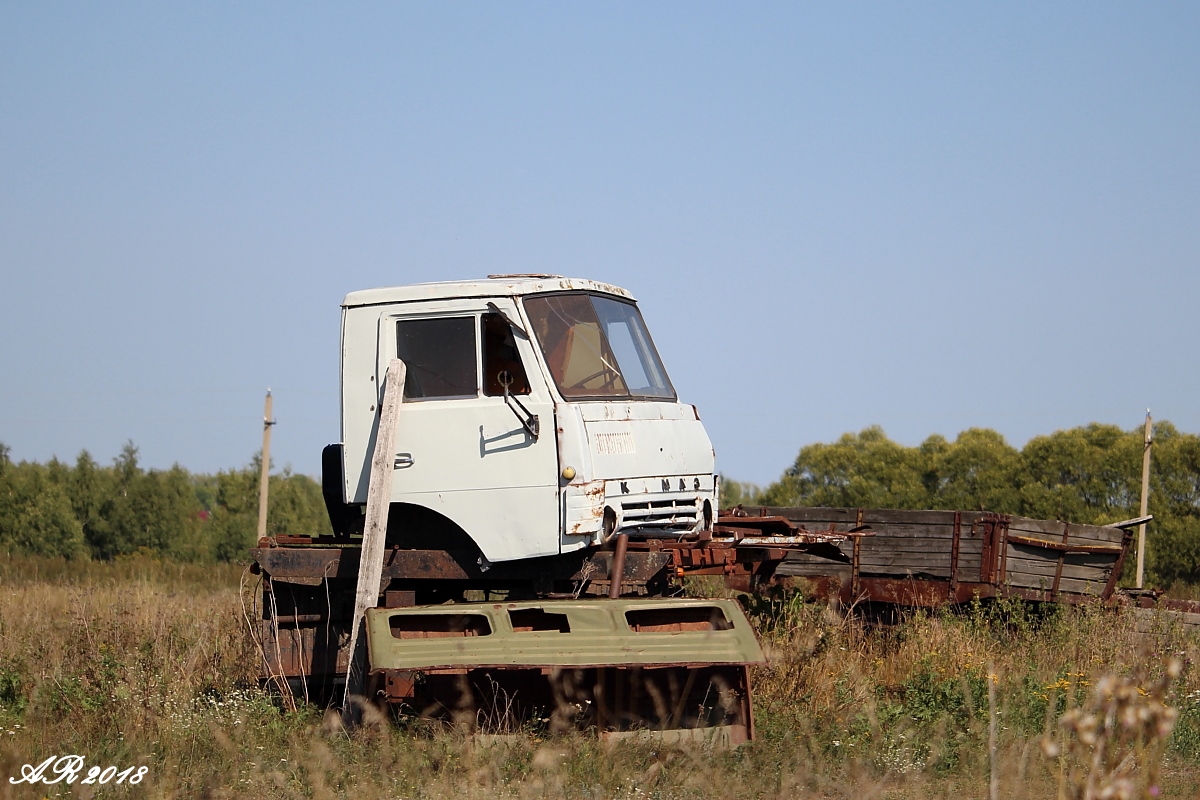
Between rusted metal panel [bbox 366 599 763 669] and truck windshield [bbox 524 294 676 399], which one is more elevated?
truck windshield [bbox 524 294 676 399]

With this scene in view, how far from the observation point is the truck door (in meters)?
7.76

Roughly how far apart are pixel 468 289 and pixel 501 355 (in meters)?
0.51

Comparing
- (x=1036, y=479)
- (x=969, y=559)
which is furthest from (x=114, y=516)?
(x=969, y=559)

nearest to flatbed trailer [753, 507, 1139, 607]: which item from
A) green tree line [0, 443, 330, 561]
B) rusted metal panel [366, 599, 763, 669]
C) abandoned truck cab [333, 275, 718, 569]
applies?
abandoned truck cab [333, 275, 718, 569]

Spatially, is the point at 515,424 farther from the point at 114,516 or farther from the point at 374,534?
the point at 114,516

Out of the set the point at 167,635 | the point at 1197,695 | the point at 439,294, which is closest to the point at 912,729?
the point at 1197,695

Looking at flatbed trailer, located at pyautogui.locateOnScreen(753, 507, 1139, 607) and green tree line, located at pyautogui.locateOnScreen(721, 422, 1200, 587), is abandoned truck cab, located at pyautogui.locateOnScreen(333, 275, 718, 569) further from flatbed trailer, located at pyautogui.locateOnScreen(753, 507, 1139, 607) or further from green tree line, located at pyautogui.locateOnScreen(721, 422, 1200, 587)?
green tree line, located at pyautogui.locateOnScreen(721, 422, 1200, 587)

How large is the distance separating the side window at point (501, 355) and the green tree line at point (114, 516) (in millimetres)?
27276

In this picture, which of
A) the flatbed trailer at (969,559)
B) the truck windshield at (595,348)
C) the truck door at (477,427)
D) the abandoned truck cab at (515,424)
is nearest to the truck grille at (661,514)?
the abandoned truck cab at (515,424)

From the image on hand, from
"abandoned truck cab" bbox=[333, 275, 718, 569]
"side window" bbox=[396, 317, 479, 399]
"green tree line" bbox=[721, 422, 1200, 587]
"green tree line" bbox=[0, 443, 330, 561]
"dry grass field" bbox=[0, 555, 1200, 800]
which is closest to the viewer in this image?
"dry grass field" bbox=[0, 555, 1200, 800]

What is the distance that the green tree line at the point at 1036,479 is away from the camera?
103 ft

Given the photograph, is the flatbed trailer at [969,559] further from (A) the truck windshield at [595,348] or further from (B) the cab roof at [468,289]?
(B) the cab roof at [468,289]

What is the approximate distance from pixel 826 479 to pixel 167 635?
Result: 3475 cm

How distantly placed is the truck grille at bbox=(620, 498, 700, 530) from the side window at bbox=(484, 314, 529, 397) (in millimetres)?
1080
